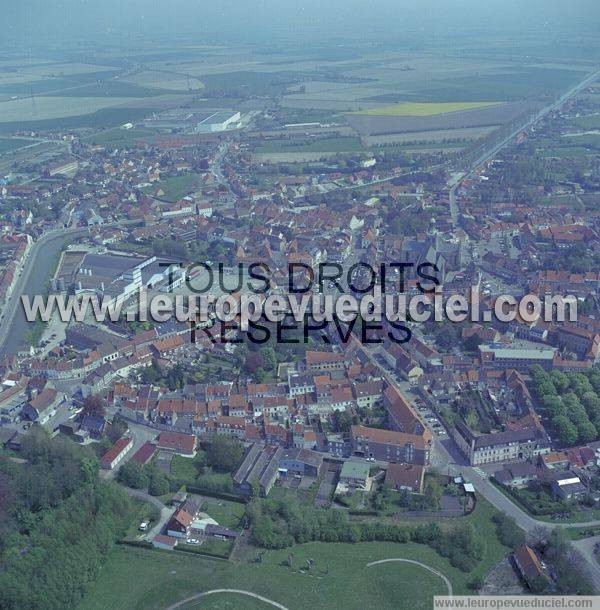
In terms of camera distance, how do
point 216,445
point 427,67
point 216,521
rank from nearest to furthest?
point 216,521 < point 216,445 < point 427,67

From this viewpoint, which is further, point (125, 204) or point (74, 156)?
point (74, 156)

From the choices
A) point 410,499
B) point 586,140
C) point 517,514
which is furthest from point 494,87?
point 410,499

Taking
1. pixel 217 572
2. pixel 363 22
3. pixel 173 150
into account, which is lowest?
pixel 217 572

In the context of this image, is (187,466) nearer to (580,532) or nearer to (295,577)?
(295,577)

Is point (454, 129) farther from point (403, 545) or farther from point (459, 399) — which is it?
point (403, 545)

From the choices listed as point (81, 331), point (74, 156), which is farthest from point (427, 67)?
point (81, 331)

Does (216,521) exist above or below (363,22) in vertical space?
below

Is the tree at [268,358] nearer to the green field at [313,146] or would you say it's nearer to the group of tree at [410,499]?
the group of tree at [410,499]
